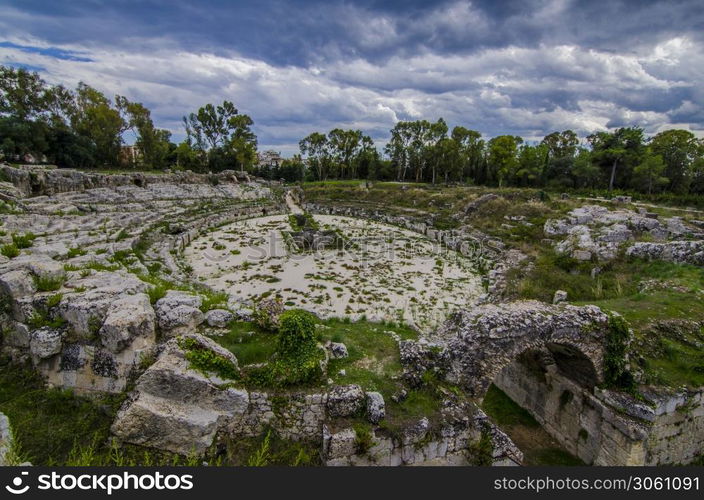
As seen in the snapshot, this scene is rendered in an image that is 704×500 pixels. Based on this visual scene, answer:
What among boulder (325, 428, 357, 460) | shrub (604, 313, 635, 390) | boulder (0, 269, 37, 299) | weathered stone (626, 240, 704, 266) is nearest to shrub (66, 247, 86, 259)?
boulder (0, 269, 37, 299)

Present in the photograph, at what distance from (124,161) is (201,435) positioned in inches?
2367

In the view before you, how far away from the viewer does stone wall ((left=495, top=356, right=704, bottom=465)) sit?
7.40 metres

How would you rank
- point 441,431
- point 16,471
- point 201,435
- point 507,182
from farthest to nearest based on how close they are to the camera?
point 507,182
point 441,431
point 201,435
point 16,471

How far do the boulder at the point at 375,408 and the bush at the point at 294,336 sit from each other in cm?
175

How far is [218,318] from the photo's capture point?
871cm

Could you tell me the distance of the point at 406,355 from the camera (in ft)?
26.2

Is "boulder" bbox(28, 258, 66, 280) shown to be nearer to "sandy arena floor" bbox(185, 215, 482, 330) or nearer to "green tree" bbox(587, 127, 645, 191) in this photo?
"sandy arena floor" bbox(185, 215, 482, 330)

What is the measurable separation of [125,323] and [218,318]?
2222 mm

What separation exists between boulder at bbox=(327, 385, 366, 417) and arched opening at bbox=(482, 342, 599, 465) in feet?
17.7

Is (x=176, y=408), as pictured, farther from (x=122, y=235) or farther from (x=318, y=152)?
(x=318, y=152)

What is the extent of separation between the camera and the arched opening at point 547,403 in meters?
8.55

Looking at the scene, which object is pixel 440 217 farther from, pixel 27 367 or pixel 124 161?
pixel 124 161

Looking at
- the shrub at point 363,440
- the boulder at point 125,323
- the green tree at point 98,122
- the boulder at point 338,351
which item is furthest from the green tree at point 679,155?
the green tree at point 98,122

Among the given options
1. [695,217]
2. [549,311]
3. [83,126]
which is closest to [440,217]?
[695,217]
